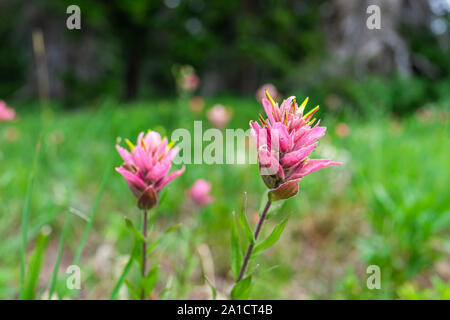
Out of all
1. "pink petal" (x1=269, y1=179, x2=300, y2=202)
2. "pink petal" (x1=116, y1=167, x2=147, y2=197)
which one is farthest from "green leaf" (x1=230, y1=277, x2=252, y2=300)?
"pink petal" (x1=116, y1=167, x2=147, y2=197)

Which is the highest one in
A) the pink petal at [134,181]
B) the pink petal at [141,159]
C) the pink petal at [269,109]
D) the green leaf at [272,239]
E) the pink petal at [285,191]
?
the pink petal at [269,109]

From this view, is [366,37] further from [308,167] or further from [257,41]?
[308,167]

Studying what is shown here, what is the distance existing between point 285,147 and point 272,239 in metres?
0.18

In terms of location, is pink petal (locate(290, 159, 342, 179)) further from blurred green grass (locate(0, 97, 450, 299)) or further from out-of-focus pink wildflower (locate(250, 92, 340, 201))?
blurred green grass (locate(0, 97, 450, 299))

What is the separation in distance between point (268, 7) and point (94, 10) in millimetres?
4243

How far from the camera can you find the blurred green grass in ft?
4.62

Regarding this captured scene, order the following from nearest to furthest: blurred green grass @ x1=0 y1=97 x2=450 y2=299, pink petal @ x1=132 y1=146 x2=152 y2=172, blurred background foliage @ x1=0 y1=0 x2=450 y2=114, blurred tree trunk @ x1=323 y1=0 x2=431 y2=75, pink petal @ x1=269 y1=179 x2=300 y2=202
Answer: pink petal @ x1=269 y1=179 x2=300 y2=202 < pink petal @ x1=132 y1=146 x2=152 y2=172 < blurred green grass @ x1=0 y1=97 x2=450 y2=299 < blurred background foliage @ x1=0 y1=0 x2=450 y2=114 < blurred tree trunk @ x1=323 y1=0 x2=431 y2=75

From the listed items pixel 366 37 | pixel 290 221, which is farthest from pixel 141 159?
pixel 366 37

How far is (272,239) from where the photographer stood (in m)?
0.61

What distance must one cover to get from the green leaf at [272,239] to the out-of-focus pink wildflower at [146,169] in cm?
22

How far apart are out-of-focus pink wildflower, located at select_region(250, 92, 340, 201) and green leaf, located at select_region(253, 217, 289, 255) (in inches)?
2.0

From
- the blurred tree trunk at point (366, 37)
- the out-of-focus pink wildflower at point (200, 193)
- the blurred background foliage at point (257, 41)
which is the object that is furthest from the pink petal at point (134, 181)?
the blurred tree trunk at point (366, 37)

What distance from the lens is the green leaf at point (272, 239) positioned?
591mm

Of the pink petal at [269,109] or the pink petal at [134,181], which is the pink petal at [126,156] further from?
the pink petal at [269,109]
